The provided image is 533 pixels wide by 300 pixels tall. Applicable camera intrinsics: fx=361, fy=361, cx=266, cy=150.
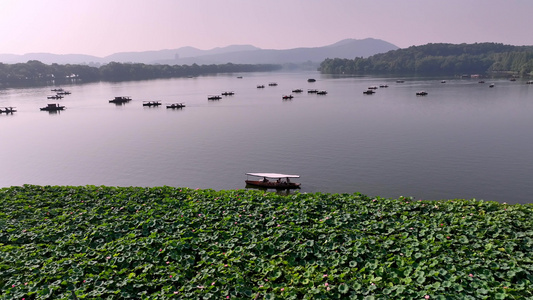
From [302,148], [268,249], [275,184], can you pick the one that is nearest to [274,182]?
[275,184]

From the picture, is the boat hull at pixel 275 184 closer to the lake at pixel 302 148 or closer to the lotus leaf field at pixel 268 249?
the lake at pixel 302 148

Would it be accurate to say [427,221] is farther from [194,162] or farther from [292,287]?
[194,162]

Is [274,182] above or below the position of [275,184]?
above

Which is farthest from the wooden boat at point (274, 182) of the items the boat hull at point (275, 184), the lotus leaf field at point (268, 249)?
the lotus leaf field at point (268, 249)

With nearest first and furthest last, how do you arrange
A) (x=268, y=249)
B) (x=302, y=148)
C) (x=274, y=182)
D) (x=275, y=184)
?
(x=268, y=249), (x=275, y=184), (x=274, y=182), (x=302, y=148)

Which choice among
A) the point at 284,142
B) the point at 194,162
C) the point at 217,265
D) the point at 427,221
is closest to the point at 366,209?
the point at 427,221

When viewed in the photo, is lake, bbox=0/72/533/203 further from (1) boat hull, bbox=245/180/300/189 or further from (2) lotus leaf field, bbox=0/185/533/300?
(2) lotus leaf field, bbox=0/185/533/300

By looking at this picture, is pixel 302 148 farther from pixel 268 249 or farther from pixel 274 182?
pixel 268 249

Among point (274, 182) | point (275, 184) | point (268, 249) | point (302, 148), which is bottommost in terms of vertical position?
point (275, 184)
